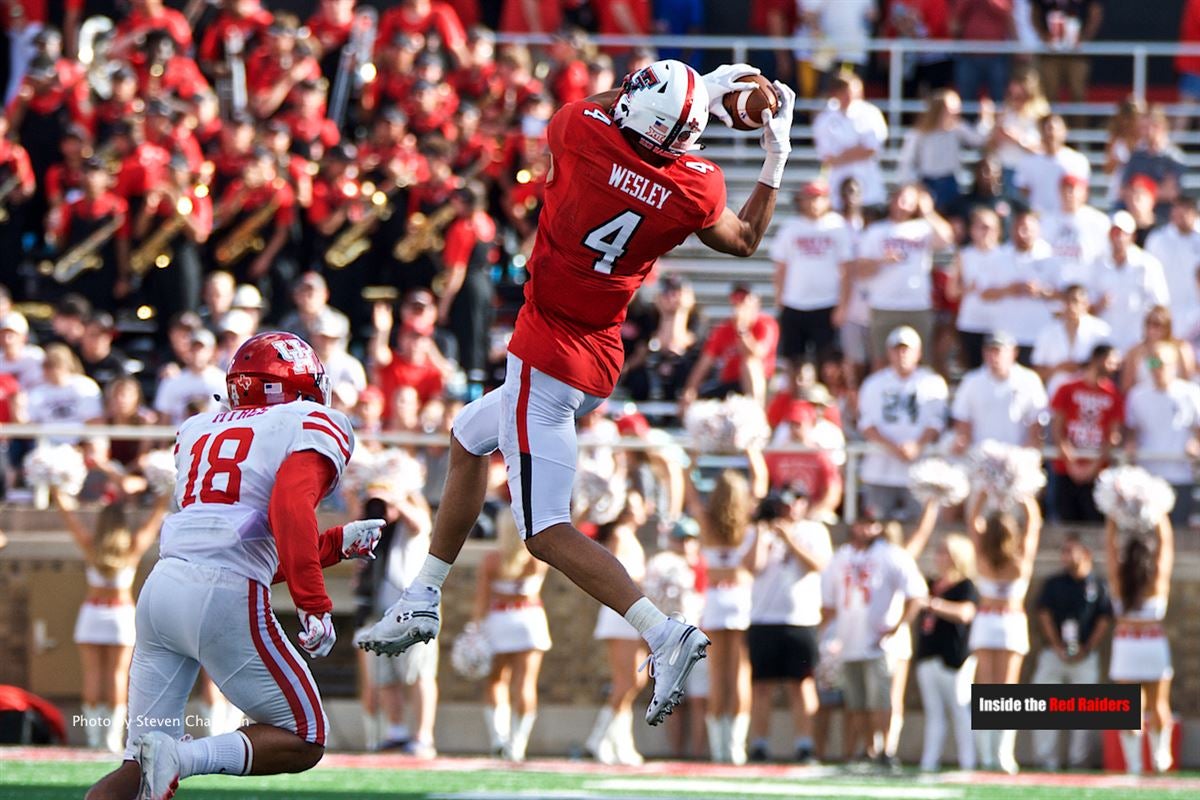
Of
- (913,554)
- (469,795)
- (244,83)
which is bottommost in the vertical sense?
(469,795)

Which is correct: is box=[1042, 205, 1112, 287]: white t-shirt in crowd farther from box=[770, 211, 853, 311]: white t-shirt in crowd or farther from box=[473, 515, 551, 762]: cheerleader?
box=[473, 515, 551, 762]: cheerleader

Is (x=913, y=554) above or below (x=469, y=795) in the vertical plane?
above

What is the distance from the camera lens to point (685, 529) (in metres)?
12.3

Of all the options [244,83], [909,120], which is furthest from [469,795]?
[909,120]

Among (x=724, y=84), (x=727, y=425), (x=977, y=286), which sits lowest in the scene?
(x=727, y=425)

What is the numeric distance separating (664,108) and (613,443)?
17.9 ft

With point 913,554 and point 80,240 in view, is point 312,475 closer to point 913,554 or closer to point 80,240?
point 913,554

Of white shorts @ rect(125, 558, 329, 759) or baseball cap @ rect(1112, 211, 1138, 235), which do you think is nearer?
white shorts @ rect(125, 558, 329, 759)

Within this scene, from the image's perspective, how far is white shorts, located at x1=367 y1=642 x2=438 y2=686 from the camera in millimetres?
12219

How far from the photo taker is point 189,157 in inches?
571

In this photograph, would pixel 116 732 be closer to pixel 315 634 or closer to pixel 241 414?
pixel 241 414

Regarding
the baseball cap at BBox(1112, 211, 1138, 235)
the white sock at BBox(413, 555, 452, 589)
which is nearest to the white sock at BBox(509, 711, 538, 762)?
the baseball cap at BBox(1112, 211, 1138, 235)

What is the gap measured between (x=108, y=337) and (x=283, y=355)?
7157 millimetres

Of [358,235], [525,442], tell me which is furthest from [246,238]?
[525,442]
